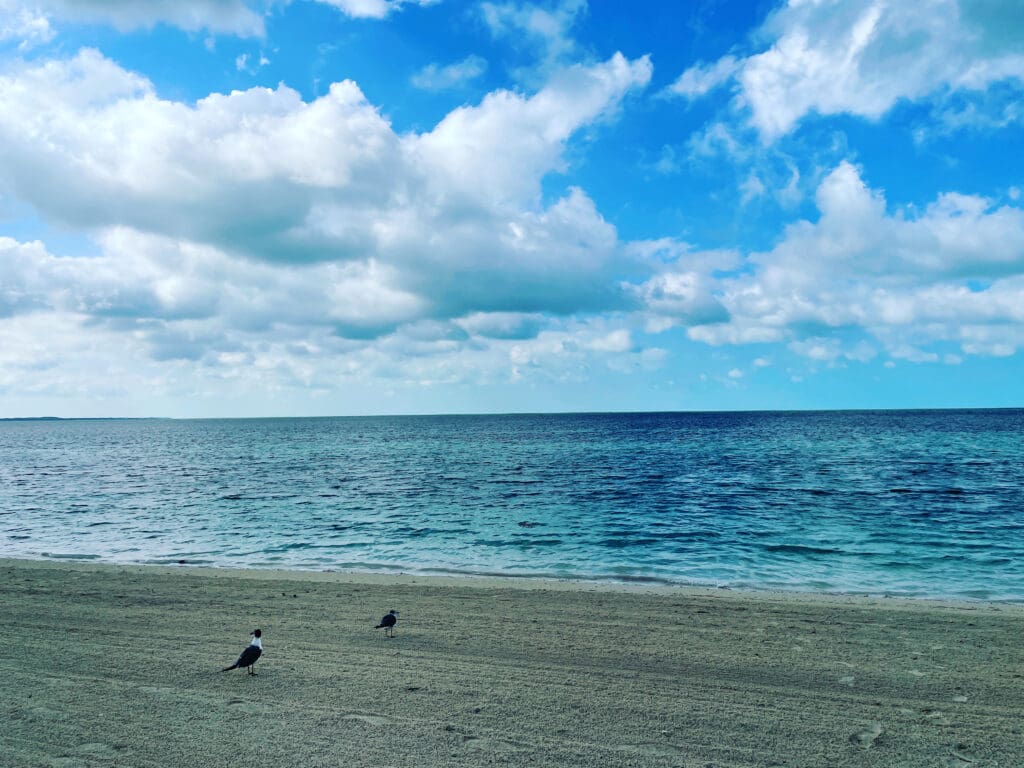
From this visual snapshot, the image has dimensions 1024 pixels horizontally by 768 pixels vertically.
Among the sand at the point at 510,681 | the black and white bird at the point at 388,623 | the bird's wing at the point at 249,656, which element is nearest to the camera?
the sand at the point at 510,681

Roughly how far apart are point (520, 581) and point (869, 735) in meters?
10.7

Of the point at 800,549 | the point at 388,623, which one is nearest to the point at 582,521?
the point at 800,549

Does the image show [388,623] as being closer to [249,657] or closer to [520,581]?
[249,657]

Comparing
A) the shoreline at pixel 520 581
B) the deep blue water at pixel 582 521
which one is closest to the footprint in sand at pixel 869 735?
the shoreline at pixel 520 581

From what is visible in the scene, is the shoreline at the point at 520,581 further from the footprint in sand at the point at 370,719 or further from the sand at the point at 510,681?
the footprint in sand at the point at 370,719

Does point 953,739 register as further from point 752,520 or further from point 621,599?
point 752,520

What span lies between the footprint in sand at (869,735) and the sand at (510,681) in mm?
34

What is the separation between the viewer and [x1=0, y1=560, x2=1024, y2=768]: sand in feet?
24.1

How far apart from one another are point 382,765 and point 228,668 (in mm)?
4004

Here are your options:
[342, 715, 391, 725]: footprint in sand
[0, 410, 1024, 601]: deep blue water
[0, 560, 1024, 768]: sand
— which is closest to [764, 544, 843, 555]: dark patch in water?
[0, 410, 1024, 601]: deep blue water

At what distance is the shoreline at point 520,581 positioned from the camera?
15.7 meters

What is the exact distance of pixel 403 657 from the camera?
34.4ft

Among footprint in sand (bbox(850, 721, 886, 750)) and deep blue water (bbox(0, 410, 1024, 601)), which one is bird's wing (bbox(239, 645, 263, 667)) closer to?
footprint in sand (bbox(850, 721, 886, 750))

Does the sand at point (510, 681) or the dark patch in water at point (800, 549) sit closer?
the sand at point (510, 681)
